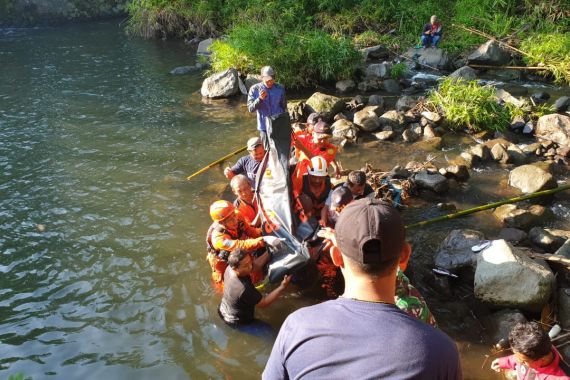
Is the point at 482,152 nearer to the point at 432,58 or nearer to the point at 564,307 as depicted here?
the point at 564,307

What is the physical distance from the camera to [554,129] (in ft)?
34.9

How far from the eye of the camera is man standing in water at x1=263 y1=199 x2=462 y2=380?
172cm

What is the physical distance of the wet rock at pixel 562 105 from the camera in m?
12.0

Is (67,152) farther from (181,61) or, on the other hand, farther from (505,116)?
(505,116)

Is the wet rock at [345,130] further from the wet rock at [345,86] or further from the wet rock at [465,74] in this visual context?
the wet rock at [465,74]

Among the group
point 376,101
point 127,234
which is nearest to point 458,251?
point 127,234

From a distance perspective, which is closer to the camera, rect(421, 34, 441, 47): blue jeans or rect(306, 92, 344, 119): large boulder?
rect(306, 92, 344, 119): large boulder

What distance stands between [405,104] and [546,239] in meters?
6.77

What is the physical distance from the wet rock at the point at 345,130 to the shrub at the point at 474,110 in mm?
2321

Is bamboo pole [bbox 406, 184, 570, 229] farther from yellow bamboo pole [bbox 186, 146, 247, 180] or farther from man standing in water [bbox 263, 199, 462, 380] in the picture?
man standing in water [bbox 263, 199, 462, 380]

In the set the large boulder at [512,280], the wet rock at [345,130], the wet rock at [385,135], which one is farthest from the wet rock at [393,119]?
the large boulder at [512,280]

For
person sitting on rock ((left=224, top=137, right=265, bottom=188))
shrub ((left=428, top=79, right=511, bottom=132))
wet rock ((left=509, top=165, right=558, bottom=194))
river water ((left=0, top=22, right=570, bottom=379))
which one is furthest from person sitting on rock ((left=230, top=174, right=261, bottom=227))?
shrub ((left=428, top=79, right=511, bottom=132))

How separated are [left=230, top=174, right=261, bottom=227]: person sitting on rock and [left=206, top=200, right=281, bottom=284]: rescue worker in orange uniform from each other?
0.21 m

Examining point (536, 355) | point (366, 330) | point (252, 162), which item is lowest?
point (536, 355)
